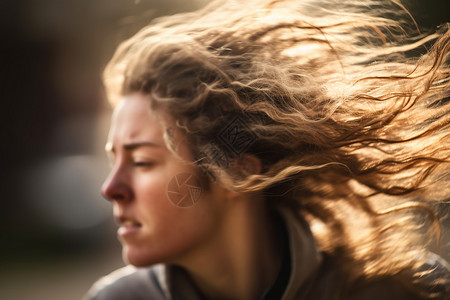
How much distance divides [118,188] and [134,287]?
0.59 m

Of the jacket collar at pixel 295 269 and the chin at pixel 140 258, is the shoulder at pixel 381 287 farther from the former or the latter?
the chin at pixel 140 258

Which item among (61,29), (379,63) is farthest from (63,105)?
(379,63)

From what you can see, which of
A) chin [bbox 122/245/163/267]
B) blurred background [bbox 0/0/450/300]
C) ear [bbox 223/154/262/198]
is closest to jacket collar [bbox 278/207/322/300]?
ear [bbox 223/154/262/198]

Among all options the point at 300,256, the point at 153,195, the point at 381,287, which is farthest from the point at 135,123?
the point at 381,287

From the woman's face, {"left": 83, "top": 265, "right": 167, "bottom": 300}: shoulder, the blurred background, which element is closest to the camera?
the woman's face

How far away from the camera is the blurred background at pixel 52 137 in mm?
8016

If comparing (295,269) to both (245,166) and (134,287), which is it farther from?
(134,287)

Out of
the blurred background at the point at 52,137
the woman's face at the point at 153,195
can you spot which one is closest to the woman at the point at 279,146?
the woman's face at the point at 153,195

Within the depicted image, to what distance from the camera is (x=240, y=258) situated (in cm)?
174

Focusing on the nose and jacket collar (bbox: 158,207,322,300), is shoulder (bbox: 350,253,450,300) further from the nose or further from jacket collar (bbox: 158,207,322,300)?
the nose

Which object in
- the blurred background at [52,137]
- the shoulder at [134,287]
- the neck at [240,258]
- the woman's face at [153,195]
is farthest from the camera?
the blurred background at [52,137]

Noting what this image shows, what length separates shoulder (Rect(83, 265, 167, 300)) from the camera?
6.38 feet

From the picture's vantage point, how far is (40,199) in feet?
28.7

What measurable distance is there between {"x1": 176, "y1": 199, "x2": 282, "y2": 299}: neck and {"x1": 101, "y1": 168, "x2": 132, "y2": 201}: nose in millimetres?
308
